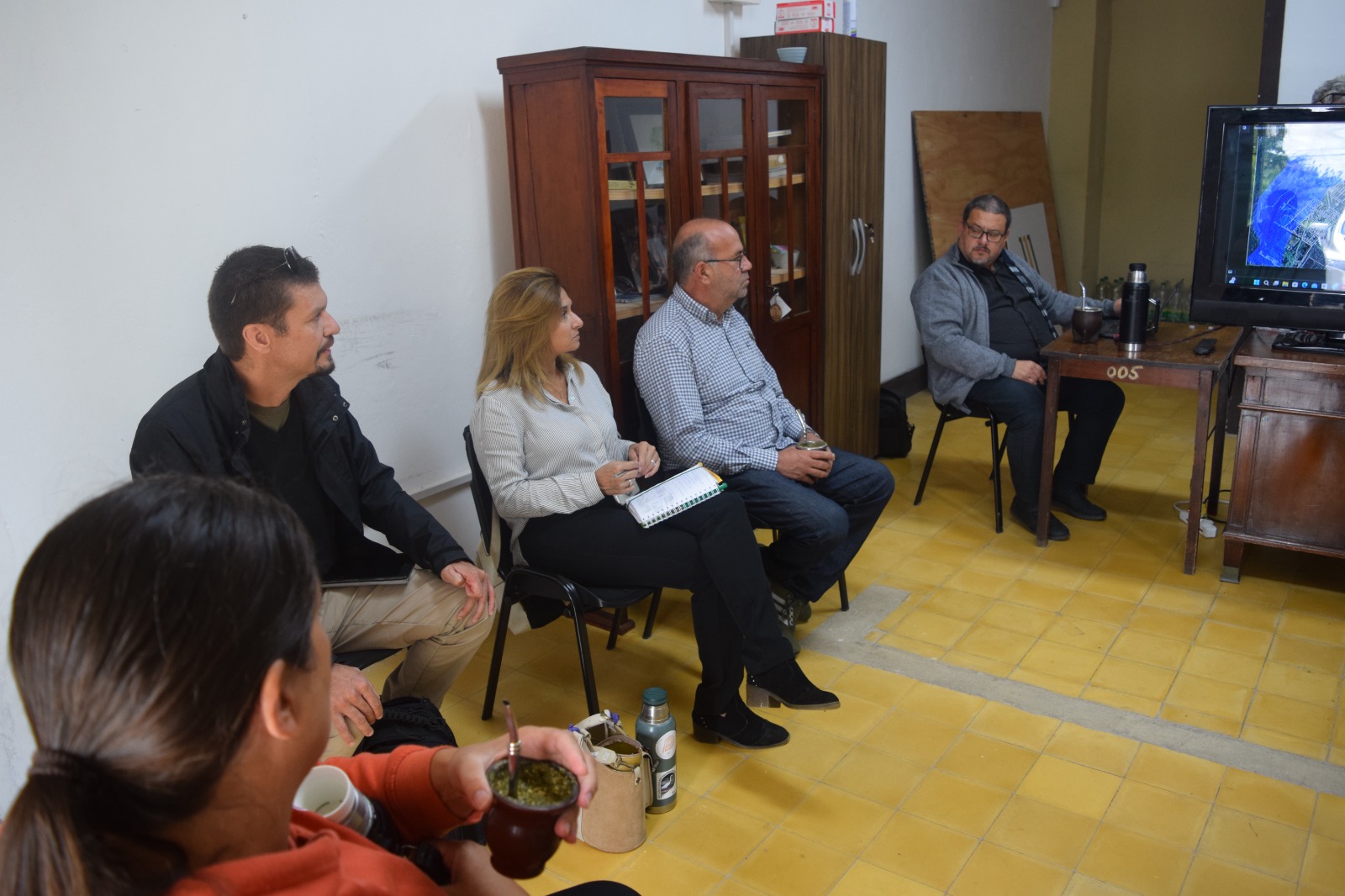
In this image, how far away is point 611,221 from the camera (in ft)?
10.1

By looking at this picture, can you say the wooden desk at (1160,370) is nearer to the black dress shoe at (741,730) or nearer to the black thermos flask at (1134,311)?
the black thermos flask at (1134,311)

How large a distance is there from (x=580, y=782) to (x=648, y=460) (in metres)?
1.55

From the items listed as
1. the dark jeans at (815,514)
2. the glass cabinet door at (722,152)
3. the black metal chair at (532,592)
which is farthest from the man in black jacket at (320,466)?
the glass cabinet door at (722,152)

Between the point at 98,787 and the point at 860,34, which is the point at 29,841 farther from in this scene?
the point at 860,34

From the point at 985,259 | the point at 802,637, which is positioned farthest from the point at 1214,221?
the point at 802,637

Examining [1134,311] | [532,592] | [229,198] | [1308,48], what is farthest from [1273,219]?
[229,198]

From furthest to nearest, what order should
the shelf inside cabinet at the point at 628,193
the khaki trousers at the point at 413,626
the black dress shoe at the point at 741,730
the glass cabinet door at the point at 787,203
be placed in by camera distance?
the glass cabinet door at the point at 787,203 < the shelf inside cabinet at the point at 628,193 < the black dress shoe at the point at 741,730 < the khaki trousers at the point at 413,626

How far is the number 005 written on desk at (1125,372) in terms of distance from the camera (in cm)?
338

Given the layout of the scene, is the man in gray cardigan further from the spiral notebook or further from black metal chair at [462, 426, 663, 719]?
black metal chair at [462, 426, 663, 719]

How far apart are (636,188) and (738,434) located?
799 millimetres

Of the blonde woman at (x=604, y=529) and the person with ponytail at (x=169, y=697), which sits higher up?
the person with ponytail at (x=169, y=697)

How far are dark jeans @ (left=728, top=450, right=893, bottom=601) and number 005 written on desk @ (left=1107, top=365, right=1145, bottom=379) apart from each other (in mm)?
881

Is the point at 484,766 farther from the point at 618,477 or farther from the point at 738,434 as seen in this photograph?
the point at 738,434

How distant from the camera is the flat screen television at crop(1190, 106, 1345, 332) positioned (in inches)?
130
